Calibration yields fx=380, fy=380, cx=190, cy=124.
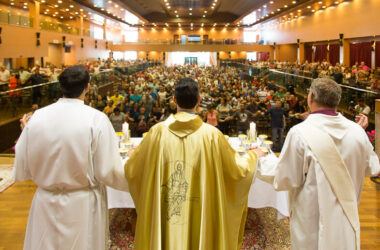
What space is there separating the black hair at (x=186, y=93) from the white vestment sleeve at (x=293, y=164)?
0.69 metres

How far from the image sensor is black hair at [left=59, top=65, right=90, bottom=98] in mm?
2451

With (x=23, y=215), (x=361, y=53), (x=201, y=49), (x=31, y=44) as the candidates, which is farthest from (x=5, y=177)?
(x=201, y=49)

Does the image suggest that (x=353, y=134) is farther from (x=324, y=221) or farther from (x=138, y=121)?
(x=138, y=121)

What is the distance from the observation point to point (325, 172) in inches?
95.5

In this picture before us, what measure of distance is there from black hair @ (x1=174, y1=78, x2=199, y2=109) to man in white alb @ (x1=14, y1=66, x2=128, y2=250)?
51cm

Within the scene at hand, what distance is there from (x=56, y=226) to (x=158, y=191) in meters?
0.70

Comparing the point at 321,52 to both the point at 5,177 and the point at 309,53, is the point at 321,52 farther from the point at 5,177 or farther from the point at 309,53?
the point at 5,177

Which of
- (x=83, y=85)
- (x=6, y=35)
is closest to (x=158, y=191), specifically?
(x=83, y=85)

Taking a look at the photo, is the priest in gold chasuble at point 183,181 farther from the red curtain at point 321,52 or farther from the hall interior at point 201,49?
the red curtain at point 321,52

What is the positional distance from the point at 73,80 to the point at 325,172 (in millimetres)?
1721

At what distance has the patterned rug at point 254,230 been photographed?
412 cm

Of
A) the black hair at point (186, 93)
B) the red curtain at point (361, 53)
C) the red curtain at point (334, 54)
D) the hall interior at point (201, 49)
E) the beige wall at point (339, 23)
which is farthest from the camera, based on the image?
the red curtain at point (334, 54)

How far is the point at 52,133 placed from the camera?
2.42 meters

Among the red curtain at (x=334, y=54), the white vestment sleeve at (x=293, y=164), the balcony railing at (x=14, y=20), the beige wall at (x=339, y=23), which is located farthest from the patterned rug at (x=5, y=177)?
the red curtain at (x=334, y=54)
